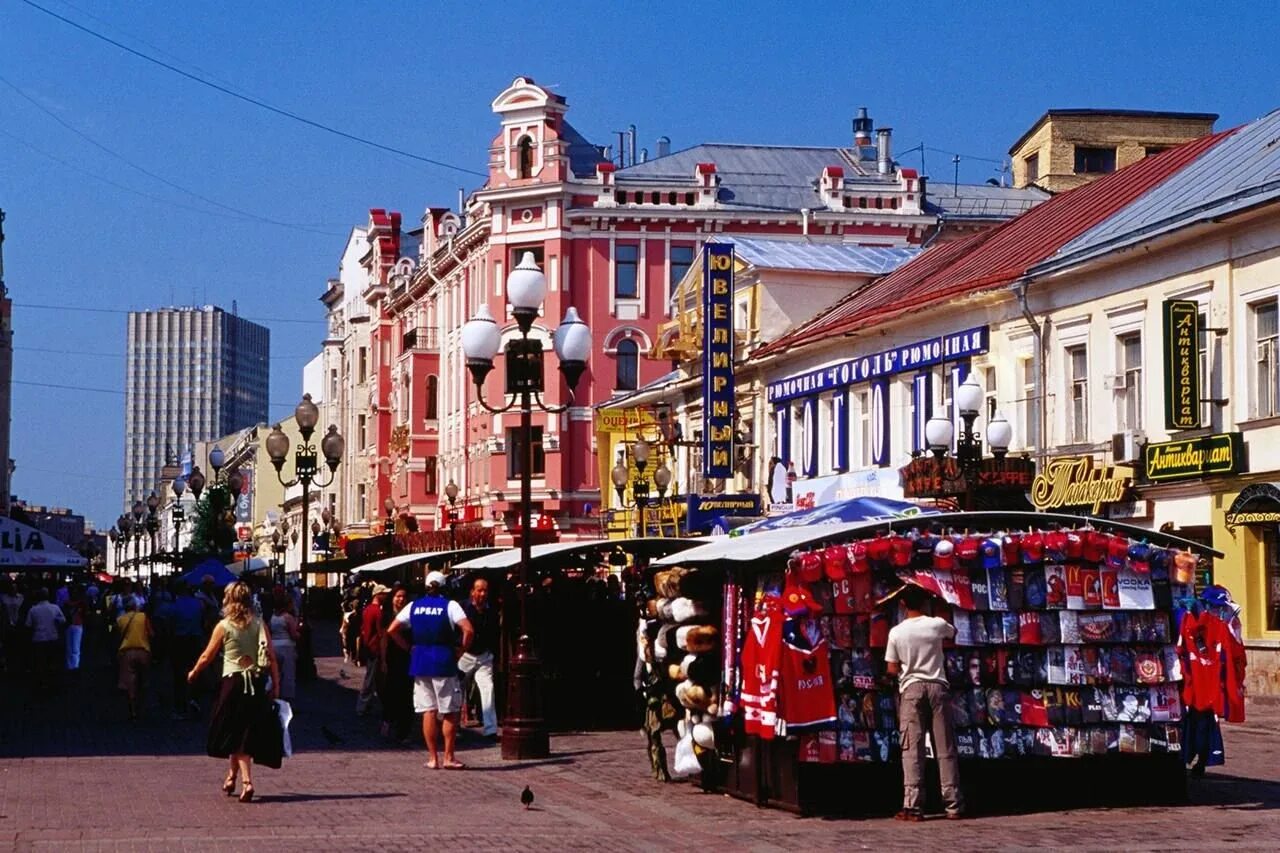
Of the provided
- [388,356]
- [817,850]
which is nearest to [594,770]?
[817,850]

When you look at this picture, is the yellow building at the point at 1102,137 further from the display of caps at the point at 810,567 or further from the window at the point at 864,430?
the display of caps at the point at 810,567

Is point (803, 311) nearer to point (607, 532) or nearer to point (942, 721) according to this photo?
point (607, 532)

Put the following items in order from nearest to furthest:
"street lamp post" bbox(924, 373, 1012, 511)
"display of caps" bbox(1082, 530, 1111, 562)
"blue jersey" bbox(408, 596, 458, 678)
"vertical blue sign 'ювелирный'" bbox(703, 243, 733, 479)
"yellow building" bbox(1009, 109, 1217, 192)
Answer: "display of caps" bbox(1082, 530, 1111, 562)
"blue jersey" bbox(408, 596, 458, 678)
"street lamp post" bbox(924, 373, 1012, 511)
"vertical blue sign 'ювелирный'" bbox(703, 243, 733, 479)
"yellow building" bbox(1009, 109, 1217, 192)

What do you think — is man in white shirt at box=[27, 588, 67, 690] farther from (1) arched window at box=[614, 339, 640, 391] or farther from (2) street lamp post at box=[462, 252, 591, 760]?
(1) arched window at box=[614, 339, 640, 391]

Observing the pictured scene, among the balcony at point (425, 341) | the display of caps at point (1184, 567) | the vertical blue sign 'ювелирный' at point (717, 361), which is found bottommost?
the display of caps at point (1184, 567)

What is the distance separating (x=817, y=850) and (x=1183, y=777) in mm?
4029

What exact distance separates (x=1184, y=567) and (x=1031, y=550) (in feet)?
4.15

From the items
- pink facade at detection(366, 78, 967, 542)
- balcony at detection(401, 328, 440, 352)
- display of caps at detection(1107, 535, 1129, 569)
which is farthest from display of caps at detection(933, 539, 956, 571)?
balcony at detection(401, 328, 440, 352)

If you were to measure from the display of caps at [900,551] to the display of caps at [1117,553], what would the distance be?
5.21 ft

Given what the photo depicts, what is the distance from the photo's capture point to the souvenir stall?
14281 mm

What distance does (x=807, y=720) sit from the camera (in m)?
14.1

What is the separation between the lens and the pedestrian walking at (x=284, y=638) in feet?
77.0

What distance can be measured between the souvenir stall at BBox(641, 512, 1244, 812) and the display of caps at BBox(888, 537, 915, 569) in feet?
0.05

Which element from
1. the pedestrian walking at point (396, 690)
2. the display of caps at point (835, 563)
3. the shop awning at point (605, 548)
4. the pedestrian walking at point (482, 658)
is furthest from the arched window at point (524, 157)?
the display of caps at point (835, 563)
